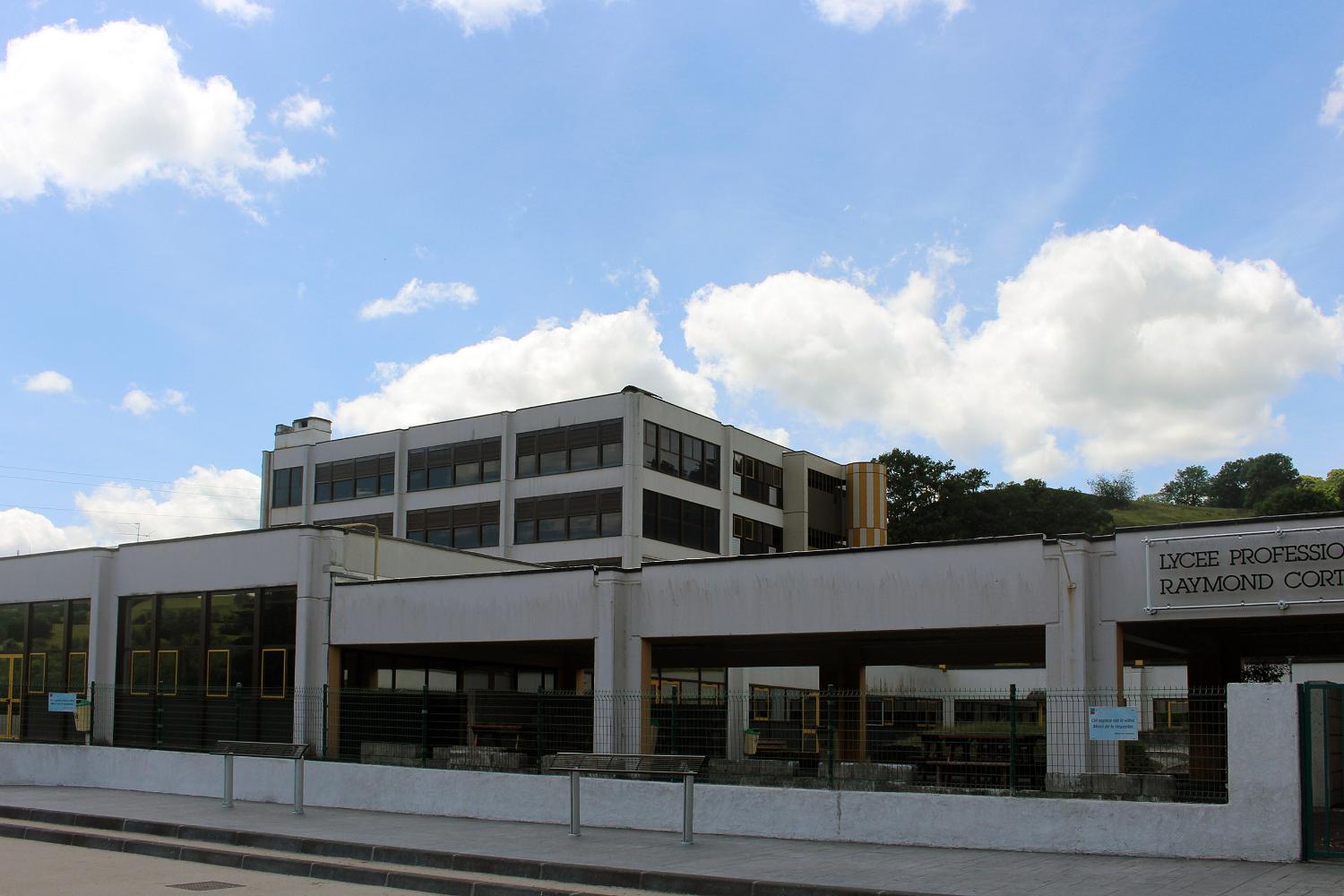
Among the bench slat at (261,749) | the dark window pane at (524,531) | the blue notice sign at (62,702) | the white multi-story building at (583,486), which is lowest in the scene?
the bench slat at (261,749)

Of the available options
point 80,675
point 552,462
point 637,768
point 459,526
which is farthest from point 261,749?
point 459,526

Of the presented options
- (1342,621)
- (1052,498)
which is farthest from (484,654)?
(1052,498)

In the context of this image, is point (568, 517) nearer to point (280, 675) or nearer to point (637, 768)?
point (280, 675)

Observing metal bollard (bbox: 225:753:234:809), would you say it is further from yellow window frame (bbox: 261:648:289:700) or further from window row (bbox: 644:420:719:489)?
window row (bbox: 644:420:719:489)

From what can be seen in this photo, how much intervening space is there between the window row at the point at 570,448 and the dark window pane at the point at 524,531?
1834 mm

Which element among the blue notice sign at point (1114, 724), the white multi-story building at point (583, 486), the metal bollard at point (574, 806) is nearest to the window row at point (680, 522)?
the white multi-story building at point (583, 486)

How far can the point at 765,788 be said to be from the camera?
1650 cm

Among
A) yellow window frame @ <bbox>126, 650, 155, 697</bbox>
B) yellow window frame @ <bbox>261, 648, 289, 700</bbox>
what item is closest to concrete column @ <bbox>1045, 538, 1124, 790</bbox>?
yellow window frame @ <bbox>261, 648, 289, 700</bbox>

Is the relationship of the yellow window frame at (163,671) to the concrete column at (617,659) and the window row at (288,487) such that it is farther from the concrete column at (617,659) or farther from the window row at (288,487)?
the window row at (288,487)

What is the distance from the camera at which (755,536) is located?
55.2m

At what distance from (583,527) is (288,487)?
17220mm

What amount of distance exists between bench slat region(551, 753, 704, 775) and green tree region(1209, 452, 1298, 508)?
437 feet

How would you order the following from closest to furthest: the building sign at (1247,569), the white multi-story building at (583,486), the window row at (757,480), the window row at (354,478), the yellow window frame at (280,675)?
the building sign at (1247,569)
the yellow window frame at (280,675)
the white multi-story building at (583,486)
the window row at (757,480)
the window row at (354,478)

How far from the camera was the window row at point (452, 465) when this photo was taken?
5234cm
